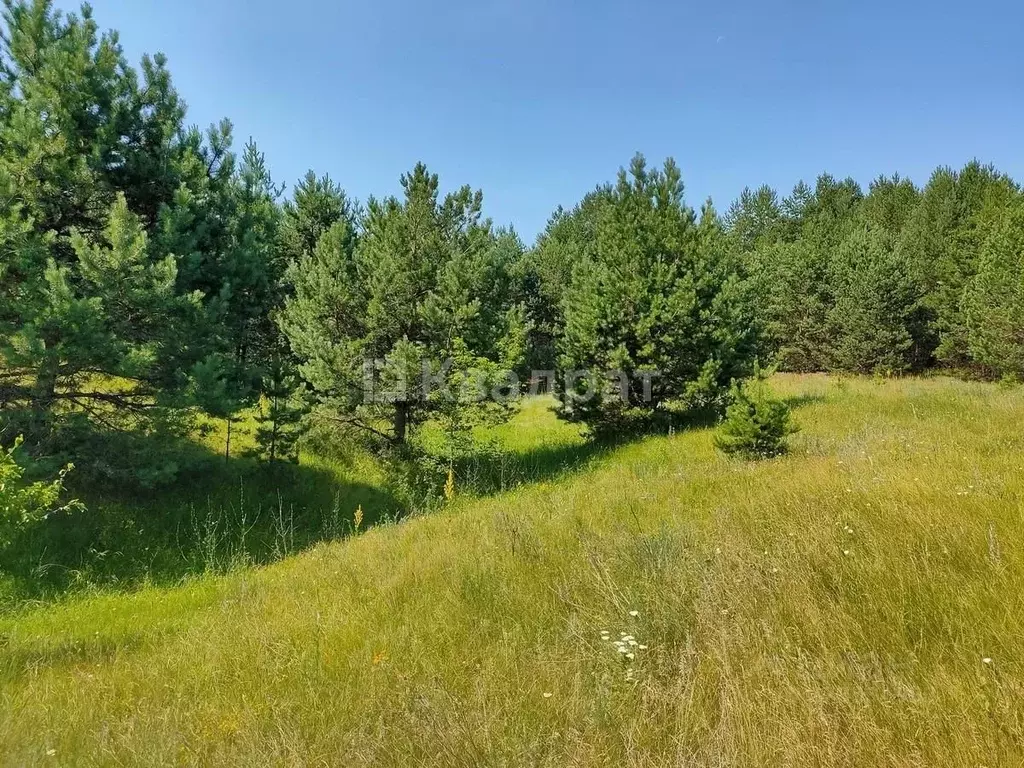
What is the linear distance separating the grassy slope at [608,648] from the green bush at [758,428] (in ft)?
10.0

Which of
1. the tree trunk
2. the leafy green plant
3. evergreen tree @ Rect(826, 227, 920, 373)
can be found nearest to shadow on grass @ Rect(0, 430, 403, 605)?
the tree trunk

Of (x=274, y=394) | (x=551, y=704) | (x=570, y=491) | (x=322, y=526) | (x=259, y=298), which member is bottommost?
(x=322, y=526)

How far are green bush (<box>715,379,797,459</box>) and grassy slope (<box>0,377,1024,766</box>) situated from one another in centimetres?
305

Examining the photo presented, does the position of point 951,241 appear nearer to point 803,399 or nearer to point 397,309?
point 803,399

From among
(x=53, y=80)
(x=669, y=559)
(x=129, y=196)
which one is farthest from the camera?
(x=129, y=196)

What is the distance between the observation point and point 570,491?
26.2ft

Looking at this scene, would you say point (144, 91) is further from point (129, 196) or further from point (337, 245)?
point (337, 245)

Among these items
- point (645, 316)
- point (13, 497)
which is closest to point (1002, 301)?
point (645, 316)

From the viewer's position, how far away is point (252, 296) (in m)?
8.97

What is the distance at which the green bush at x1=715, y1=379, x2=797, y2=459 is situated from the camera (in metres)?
8.38

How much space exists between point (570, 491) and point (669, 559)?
449 centimetres

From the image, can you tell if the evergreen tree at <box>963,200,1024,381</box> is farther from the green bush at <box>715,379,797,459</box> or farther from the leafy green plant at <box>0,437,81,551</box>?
the leafy green plant at <box>0,437,81,551</box>

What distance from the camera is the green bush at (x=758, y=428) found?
27.5 ft

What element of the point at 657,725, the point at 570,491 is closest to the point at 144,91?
the point at 570,491
